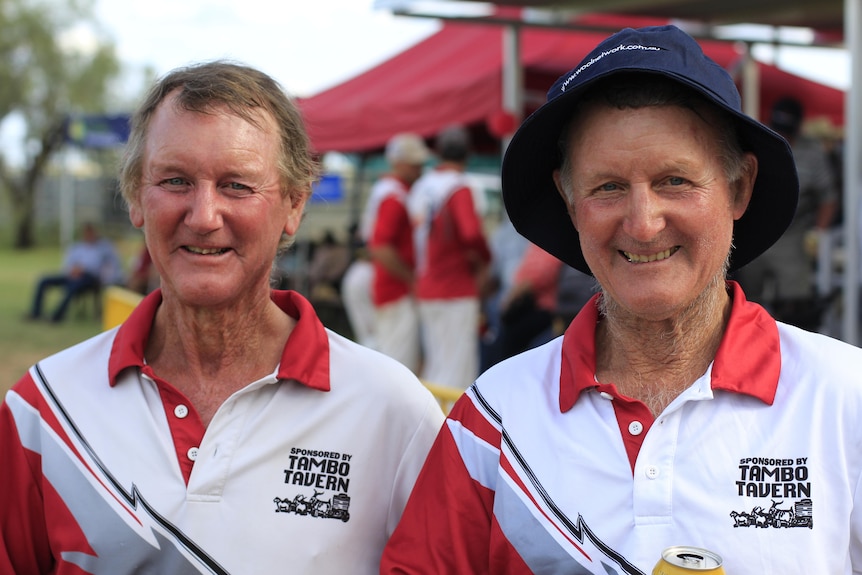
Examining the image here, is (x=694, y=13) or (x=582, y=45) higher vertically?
(x=582, y=45)

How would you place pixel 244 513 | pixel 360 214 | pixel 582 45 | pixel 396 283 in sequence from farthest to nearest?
pixel 360 214
pixel 582 45
pixel 396 283
pixel 244 513

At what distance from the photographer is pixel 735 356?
1.80m

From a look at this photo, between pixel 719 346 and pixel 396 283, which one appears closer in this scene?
pixel 719 346

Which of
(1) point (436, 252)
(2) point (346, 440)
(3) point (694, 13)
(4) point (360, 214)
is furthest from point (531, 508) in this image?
(4) point (360, 214)

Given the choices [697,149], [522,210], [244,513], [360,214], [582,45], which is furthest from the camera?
[360,214]

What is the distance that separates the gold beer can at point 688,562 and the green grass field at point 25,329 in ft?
29.1

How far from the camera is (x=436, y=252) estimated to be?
22.7ft

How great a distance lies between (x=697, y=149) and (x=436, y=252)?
5.21m

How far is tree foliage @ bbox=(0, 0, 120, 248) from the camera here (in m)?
34.9

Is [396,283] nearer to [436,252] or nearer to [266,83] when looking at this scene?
[436,252]

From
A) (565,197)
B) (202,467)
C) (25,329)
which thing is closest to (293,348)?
(202,467)

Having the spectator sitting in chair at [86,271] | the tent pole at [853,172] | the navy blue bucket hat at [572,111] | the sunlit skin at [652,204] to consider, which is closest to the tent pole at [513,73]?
the tent pole at [853,172]

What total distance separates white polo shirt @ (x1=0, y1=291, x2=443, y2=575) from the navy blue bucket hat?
53 cm

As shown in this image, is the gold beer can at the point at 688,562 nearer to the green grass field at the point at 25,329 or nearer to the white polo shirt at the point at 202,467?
the white polo shirt at the point at 202,467
